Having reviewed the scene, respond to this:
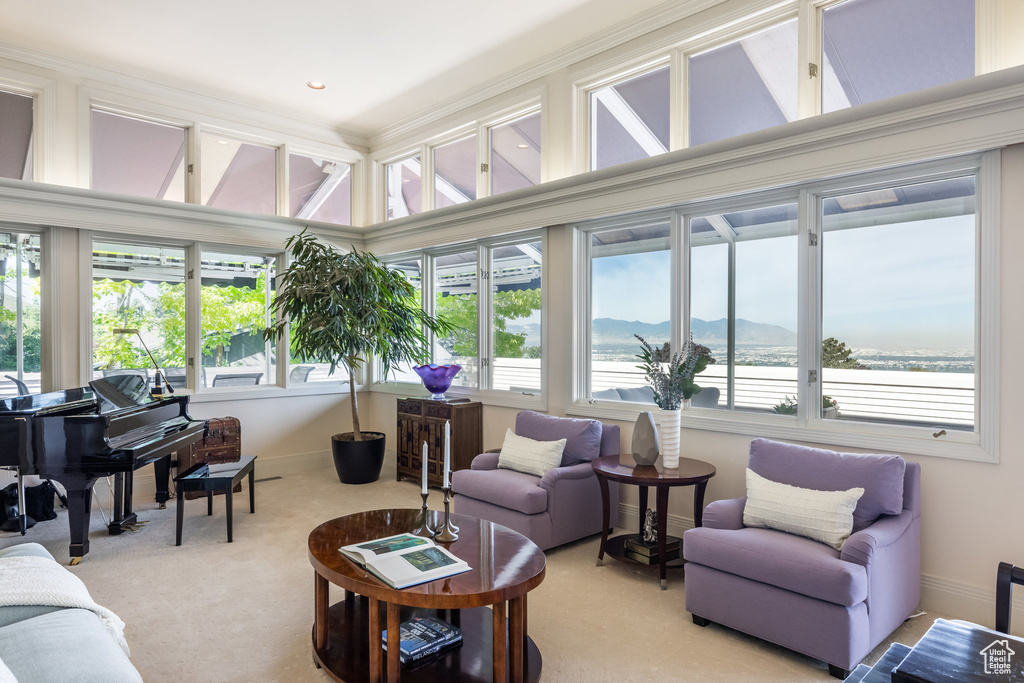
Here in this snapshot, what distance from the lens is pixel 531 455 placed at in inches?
152

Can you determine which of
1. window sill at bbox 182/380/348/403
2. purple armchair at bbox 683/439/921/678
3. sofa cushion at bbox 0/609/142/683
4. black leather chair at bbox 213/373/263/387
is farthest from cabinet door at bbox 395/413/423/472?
sofa cushion at bbox 0/609/142/683

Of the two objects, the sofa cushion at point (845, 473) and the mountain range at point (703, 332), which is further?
the mountain range at point (703, 332)

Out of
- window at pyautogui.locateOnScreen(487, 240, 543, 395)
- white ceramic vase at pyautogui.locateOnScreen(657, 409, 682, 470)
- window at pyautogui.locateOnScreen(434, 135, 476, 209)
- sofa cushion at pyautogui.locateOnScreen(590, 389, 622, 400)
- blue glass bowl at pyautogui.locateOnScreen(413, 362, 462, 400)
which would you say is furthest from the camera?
window at pyautogui.locateOnScreen(434, 135, 476, 209)

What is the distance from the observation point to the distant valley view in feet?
9.92

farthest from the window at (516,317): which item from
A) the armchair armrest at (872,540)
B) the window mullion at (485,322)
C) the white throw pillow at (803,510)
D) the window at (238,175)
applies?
the armchair armrest at (872,540)

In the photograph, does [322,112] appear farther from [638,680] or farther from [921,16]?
[638,680]

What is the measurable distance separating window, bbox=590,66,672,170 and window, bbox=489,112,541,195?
574 mm

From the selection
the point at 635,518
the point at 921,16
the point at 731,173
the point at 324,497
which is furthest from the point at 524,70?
the point at 324,497

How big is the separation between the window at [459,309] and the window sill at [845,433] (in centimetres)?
188

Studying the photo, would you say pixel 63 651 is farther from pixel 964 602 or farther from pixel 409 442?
pixel 409 442

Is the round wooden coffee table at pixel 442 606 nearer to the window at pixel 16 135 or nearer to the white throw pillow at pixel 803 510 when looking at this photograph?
the white throw pillow at pixel 803 510

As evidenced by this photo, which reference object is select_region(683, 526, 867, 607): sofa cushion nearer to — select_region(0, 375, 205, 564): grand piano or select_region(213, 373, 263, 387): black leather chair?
→ select_region(0, 375, 205, 564): grand piano

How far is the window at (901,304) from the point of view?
2949 millimetres

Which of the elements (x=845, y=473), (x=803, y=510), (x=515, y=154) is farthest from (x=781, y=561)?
(x=515, y=154)
